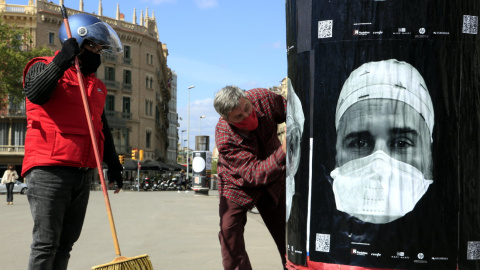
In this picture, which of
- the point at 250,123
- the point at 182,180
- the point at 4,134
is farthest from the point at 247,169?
the point at 4,134

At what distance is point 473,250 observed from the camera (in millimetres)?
2588

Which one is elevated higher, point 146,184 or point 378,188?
point 378,188

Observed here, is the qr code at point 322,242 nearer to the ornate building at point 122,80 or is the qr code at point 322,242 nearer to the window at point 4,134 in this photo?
the ornate building at point 122,80

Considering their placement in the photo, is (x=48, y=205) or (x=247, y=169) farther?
(x=247, y=169)

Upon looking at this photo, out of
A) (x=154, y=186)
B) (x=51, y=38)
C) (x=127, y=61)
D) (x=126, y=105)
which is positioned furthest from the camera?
(x=127, y=61)

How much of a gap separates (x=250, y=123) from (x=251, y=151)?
0.20m

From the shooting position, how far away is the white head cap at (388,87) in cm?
256

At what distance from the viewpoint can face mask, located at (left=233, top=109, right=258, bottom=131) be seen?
4008 mm

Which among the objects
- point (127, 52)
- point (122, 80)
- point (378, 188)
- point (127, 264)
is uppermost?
point (127, 52)

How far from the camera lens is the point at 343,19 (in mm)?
2621

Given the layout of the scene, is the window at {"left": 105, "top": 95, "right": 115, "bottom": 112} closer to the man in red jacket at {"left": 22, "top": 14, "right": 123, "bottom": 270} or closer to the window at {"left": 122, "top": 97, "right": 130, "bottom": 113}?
the window at {"left": 122, "top": 97, "right": 130, "bottom": 113}

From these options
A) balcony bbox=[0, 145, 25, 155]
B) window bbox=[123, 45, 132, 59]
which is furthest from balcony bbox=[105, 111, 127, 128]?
balcony bbox=[0, 145, 25, 155]

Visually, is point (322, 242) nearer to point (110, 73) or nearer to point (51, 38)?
point (51, 38)

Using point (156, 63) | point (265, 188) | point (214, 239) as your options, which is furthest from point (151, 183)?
point (265, 188)
